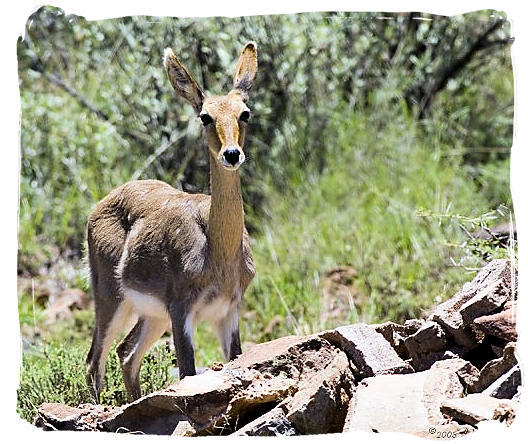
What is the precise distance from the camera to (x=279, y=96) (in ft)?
23.5

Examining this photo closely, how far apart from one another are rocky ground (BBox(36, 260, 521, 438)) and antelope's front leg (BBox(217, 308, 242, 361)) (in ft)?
1.34

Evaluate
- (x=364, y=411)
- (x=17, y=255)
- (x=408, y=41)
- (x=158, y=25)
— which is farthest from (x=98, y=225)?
(x=408, y=41)

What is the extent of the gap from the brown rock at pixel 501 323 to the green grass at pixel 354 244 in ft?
2.40

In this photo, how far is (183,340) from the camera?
192 inches

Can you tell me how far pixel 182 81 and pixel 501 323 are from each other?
1.54m

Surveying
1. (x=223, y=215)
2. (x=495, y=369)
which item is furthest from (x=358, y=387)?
(x=223, y=215)

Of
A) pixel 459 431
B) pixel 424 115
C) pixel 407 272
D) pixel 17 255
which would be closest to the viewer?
pixel 459 431

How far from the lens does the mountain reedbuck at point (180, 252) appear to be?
488 centimetres

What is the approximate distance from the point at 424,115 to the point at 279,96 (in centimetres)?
113

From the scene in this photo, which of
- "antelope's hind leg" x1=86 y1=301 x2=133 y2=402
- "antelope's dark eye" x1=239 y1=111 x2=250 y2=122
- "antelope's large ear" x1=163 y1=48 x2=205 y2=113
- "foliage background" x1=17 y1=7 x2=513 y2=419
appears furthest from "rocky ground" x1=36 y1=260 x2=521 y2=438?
"foliage background" x1=17 y1=7 x2=513 y2=419

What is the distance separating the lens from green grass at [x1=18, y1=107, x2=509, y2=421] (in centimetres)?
589

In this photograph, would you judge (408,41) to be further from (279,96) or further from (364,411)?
(364,411)

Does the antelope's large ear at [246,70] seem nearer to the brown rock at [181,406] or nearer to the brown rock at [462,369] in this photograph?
the brown rock at [181,406]

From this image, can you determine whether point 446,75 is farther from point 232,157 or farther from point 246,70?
point 232,157
